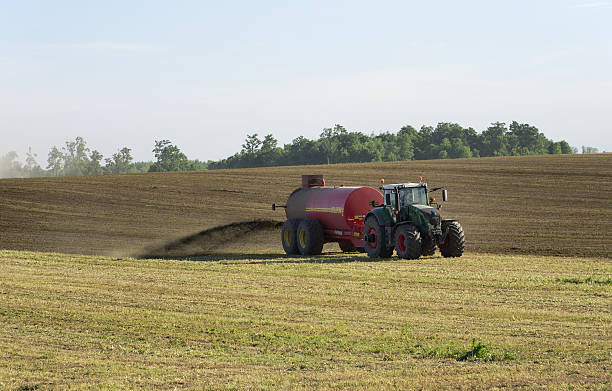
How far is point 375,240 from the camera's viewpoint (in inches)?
1017

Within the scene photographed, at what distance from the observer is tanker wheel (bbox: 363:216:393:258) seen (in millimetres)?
25359

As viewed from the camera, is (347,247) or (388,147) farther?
(388,147)

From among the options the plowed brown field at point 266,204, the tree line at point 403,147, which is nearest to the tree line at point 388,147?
the tree line at point 403,147

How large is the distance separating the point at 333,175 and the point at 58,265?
31867 millimetres

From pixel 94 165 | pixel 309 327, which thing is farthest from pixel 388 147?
pixel 309 327

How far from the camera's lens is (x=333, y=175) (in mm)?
→ 54250

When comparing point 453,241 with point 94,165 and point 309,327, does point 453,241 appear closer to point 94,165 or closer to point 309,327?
point 309,327

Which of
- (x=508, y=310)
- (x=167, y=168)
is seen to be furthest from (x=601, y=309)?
(x=167, y=168)

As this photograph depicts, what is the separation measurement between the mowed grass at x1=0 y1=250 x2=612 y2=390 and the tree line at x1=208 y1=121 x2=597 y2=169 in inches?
3505

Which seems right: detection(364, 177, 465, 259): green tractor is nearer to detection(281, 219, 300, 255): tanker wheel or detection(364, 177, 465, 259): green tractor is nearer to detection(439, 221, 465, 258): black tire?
detection(439, 221, 465, 258): black tire

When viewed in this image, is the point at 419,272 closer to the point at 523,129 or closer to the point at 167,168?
the point at 523,129

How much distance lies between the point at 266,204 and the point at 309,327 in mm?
29860

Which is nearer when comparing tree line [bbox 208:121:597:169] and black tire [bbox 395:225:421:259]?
black tire [bbox 395:225:421:259]

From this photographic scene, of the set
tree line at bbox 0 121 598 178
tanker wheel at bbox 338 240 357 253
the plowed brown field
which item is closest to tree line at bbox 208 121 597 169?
tree line at bbox 0 121 598 178
